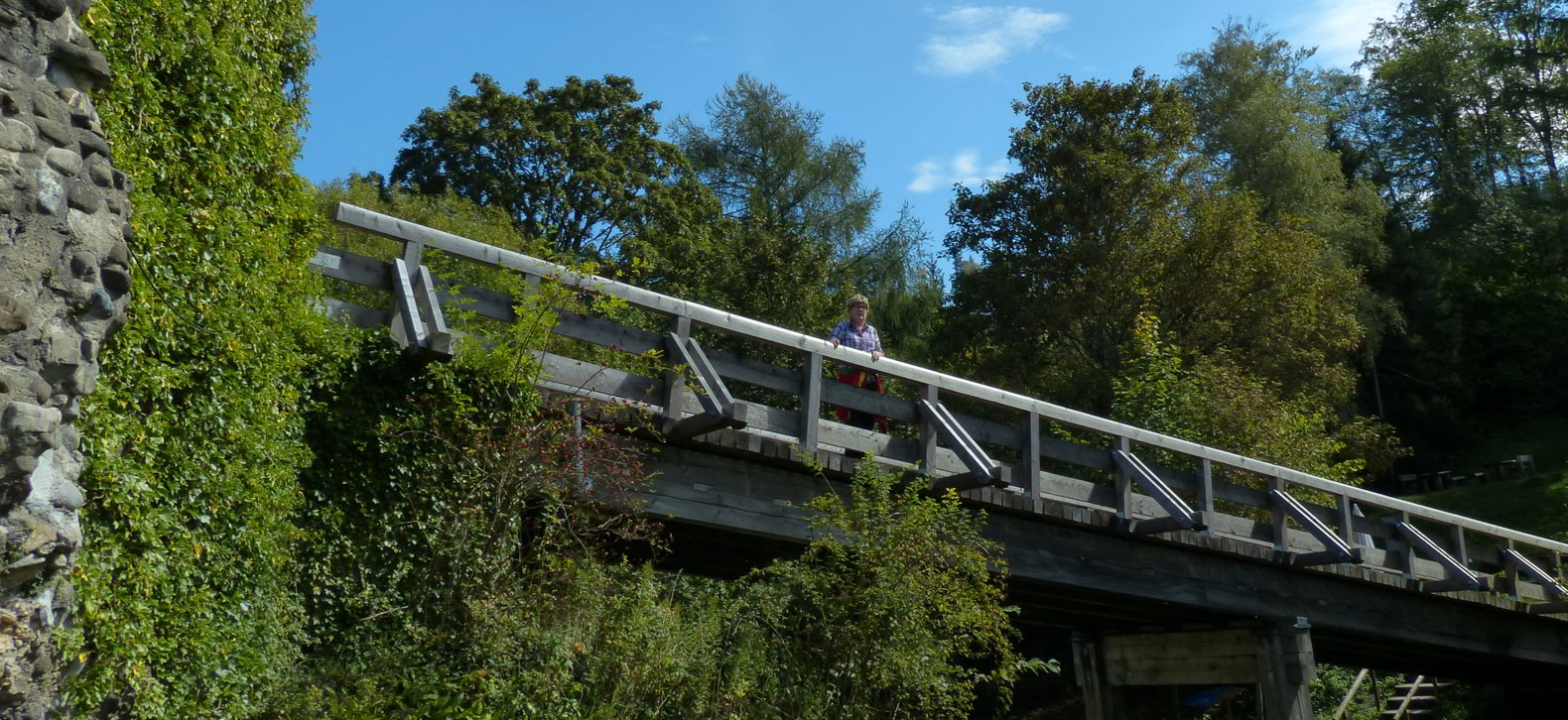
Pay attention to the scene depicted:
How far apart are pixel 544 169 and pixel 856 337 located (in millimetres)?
19927

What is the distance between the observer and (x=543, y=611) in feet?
20.7

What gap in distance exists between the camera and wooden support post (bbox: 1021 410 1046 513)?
9.02 meters

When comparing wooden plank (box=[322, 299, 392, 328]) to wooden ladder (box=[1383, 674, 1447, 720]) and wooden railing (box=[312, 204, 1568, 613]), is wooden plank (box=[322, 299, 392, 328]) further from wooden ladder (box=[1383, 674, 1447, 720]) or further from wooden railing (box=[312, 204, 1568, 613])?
wooden ladder (box=[1383, 674, 1447, 720])

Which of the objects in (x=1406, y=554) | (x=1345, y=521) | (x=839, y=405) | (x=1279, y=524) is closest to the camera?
(x=839, y=405)

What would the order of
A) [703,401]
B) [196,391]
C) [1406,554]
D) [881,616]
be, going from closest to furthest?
[196,391] → [881,616] → [703,401] → [1406,554]

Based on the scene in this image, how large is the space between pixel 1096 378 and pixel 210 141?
18086mm

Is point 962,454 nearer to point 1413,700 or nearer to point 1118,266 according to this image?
point 1413,700

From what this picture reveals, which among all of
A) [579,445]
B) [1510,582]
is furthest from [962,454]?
[1510,582]

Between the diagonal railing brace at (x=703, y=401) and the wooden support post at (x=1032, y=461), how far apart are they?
8.59 ft

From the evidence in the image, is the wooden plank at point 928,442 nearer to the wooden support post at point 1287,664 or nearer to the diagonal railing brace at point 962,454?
the diagonal railing brace at point 962,454

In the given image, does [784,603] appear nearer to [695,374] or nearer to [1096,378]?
[695,374]

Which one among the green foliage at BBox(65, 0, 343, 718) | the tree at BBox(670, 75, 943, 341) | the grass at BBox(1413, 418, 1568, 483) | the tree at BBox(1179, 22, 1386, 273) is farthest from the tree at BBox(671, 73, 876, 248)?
the green foliage at BBox(65, 0, 343, 718)

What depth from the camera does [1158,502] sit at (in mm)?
9750

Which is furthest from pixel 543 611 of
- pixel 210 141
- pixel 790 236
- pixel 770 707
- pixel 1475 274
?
pixel 1475 274
